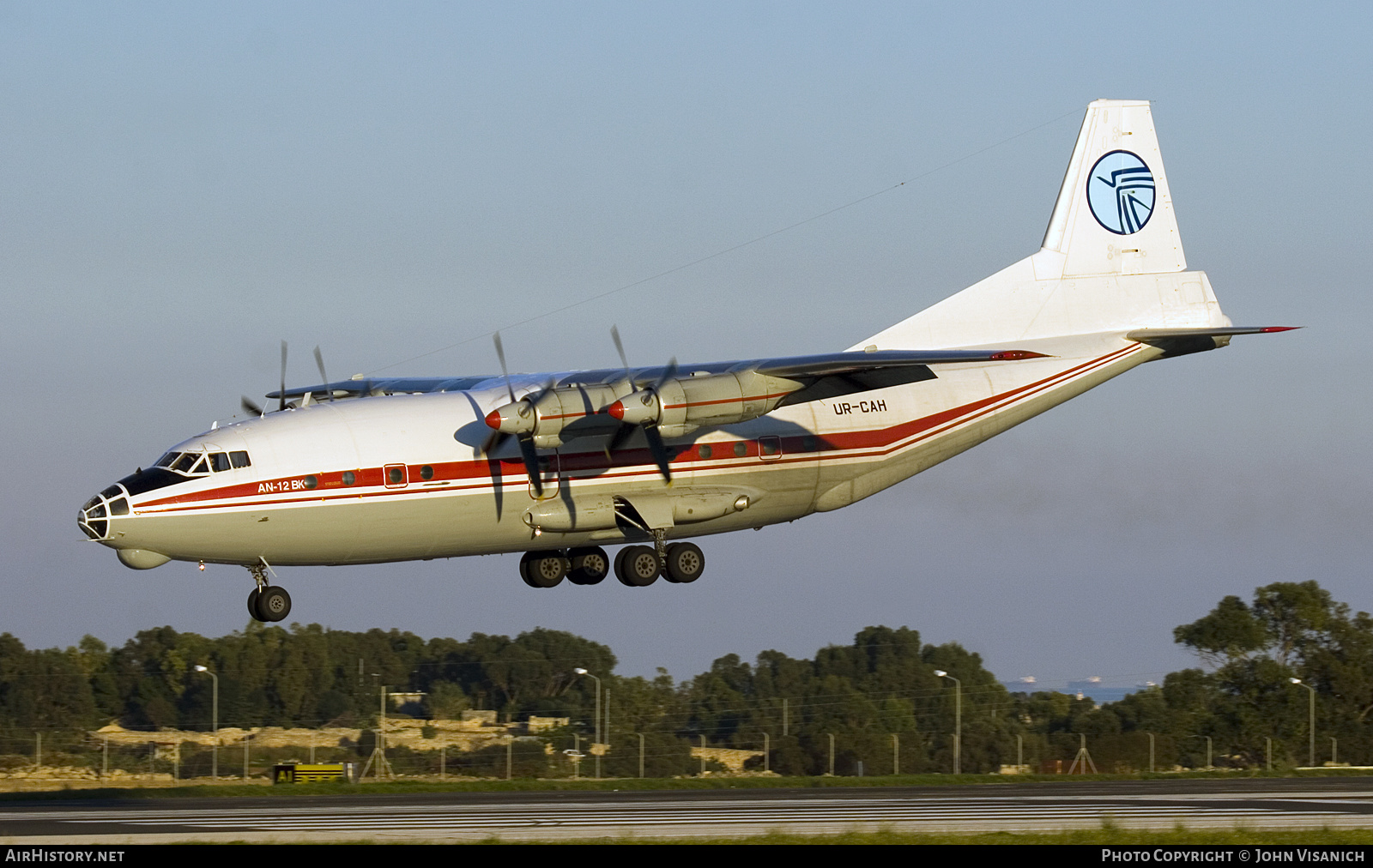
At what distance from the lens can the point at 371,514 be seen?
26375mm

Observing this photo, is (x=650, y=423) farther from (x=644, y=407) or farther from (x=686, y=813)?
(x=686, y=813)

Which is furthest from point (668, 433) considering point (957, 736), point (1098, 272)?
point (957, 736)

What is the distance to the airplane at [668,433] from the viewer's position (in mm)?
25828

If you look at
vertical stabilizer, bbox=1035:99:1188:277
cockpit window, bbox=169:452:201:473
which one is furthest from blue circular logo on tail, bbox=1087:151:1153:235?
cockpit window, bbox=169:452:201:473

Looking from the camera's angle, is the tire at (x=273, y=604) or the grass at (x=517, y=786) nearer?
the tire at (x=273, y=604)

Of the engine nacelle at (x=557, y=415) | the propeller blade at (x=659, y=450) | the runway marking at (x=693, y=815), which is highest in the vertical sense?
the engine nacelle at (x=557, y=415)

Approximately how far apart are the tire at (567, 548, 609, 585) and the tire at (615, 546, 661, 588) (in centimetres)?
142

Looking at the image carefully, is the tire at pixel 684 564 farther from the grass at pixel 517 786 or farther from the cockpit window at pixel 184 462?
the cockpit window at pixel 184 462

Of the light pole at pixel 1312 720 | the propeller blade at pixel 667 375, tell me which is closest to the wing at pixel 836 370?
the propeller blade at pixel 667 375

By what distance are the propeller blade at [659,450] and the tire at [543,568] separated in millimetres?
3258

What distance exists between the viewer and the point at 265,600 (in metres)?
26.3

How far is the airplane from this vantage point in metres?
25.8
